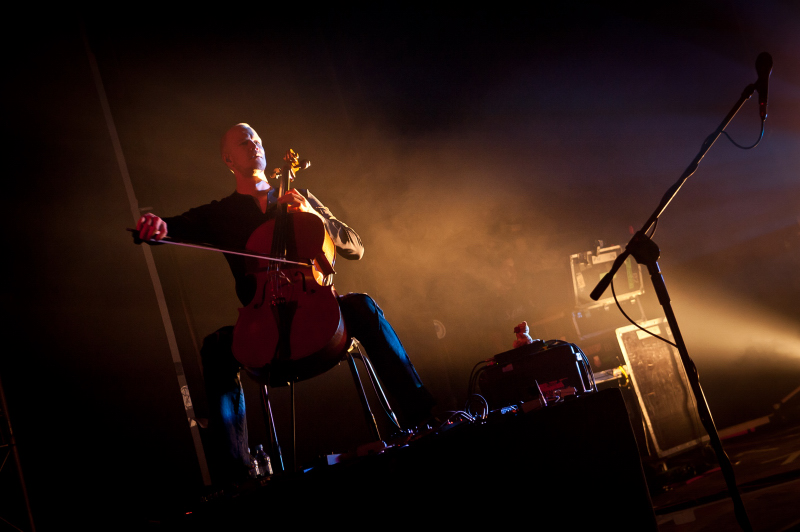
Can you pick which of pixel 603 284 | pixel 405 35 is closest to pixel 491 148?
pixel 405 35

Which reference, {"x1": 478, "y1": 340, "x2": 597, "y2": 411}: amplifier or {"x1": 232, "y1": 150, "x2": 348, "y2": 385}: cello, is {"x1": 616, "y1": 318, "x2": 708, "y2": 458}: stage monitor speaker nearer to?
{"x1": 478, "y1": 340, "x2": 597, "y2": 411}: amplifier

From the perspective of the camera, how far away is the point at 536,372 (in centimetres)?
234

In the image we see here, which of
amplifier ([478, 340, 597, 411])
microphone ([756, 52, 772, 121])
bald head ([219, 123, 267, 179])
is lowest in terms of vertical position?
amplifier ([478, 340, 597, 411])

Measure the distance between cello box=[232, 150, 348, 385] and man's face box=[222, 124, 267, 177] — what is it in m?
0.49

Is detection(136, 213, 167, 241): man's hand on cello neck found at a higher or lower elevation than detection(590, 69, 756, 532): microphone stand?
higher

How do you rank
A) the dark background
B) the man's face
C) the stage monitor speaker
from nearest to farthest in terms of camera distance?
the man's face
the dark background
the stage monitor speaker

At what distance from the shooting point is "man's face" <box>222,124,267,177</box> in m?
2.20

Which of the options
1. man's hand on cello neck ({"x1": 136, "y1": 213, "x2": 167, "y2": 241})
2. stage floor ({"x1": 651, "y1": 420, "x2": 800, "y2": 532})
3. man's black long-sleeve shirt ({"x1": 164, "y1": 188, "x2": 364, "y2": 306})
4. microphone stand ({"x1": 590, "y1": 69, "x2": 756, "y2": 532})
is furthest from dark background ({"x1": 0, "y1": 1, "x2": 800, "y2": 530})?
microphone stand ({"x1": 590, "y1": 69, "x2": 756, "y2": 532})

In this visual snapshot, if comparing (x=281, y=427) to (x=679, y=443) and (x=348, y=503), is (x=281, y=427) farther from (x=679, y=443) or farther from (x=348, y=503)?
(x=679, y=443)

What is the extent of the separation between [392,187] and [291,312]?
7.82 feet

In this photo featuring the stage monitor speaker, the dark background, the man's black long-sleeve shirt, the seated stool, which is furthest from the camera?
the stage monitor speaker

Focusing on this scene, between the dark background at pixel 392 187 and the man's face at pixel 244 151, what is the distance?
0.82m

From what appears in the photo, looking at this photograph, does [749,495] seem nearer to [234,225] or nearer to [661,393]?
[661,393]

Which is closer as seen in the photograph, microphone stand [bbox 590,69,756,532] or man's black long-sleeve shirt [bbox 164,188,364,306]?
microphone stand [bbox 590,69,756,532]
